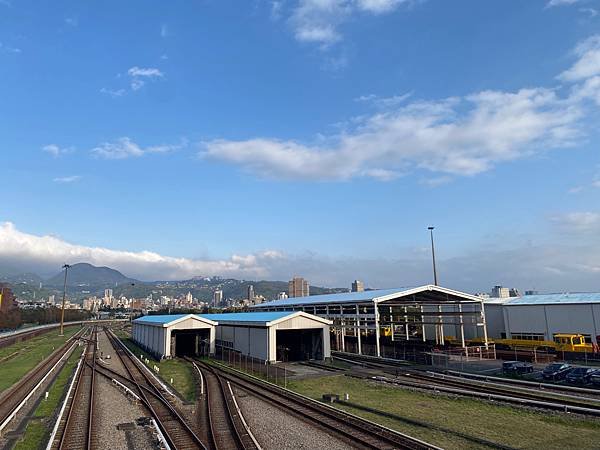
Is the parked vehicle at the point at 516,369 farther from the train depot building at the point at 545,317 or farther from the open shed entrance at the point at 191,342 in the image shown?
the open shed entrance at the point at 191,342

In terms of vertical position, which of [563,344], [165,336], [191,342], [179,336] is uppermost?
[165,336]

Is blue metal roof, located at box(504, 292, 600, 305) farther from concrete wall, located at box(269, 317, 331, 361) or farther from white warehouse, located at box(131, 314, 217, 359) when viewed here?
white warehouse, located at box(131, 314, 217, 359)

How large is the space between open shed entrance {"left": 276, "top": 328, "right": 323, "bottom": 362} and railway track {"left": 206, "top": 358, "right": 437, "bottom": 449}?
14240 mm

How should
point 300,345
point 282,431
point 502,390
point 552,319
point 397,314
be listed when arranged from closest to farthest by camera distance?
1. point 282,431
2. point 502,390
3. point 300,345
4. point 552,319
5. point 397,314

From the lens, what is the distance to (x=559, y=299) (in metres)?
45.8

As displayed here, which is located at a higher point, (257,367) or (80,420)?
(257,367)

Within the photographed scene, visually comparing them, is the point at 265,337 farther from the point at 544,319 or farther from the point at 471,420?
the point at 544,319

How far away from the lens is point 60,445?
16047 mm

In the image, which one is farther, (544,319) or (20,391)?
(544,319)


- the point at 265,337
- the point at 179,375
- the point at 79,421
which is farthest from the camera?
the point at 265,337

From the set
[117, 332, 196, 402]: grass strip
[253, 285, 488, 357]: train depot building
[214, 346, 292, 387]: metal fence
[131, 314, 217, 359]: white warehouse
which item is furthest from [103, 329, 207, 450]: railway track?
[253, 285, 488, 357]: train depot building

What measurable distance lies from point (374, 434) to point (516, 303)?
40356 millimetres

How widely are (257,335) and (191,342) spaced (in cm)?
1776

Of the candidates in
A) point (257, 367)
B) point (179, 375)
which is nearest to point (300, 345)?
point (257, 367)
